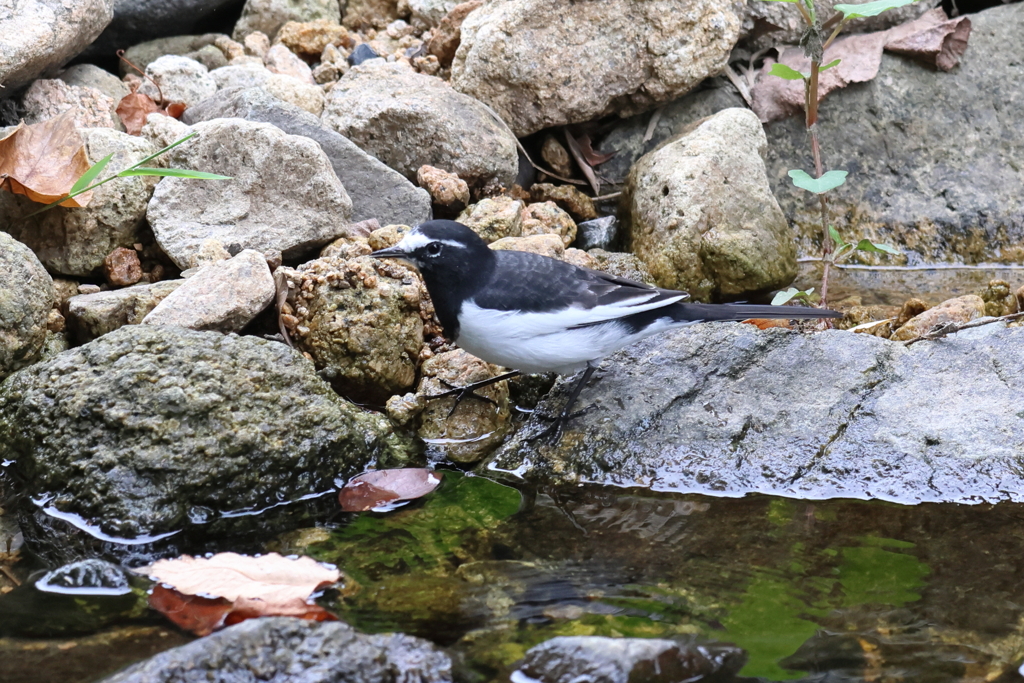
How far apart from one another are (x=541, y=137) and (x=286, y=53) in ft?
7.36

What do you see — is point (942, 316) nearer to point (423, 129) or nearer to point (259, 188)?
point (423, 129)

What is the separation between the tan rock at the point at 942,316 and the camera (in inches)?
206

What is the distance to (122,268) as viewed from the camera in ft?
17.4

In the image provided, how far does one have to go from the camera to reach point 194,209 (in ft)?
18.0

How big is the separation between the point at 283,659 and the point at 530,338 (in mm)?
2069

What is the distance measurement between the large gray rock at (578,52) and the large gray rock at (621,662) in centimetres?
471

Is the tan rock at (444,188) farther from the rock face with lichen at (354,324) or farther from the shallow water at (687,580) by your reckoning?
the shallow water at (687,580)

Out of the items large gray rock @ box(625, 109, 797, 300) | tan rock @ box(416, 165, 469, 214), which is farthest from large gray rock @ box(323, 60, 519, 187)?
large gray rock @ box(625, 109, 797, 300)

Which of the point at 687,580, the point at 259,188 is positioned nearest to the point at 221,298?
the point at 259,188

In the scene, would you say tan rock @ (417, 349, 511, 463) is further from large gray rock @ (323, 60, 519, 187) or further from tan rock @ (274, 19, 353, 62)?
tan rock @ (274, 19, 353, 62)

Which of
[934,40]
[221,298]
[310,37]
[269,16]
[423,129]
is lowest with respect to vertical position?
[221,298]

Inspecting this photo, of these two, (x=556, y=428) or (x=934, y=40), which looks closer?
(x=556, y=428)

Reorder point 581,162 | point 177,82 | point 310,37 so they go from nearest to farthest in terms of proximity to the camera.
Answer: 1. point 177,82
2. point 581,162
3. point 310,37

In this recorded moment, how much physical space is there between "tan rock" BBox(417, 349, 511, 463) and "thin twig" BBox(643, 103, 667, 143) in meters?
3.07
